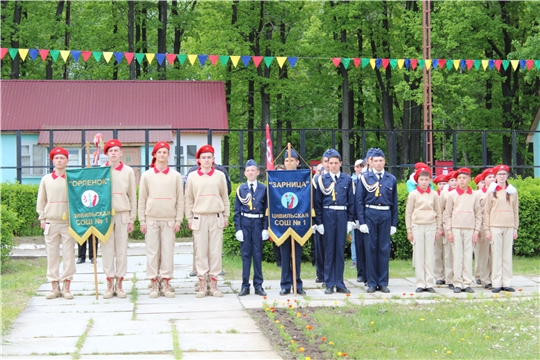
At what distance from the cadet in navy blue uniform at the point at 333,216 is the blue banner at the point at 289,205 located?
0.18 m

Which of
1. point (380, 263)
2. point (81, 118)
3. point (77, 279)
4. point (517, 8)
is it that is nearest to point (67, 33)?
point (81, 118)

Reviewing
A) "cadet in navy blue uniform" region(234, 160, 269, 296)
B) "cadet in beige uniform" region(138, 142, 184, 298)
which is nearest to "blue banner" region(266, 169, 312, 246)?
"cadet in navy blue uniform" region(234, 160, 269, 296)

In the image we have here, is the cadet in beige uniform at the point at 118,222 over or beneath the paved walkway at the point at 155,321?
over

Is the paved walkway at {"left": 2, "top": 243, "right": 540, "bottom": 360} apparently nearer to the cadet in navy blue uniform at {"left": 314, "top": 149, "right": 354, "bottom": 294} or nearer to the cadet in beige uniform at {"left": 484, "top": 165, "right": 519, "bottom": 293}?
the cadet in navy blue uniform at {"left": 314, "top": 149, "right": 354, "bottom": 294}

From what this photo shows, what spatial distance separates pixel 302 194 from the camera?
1063cm

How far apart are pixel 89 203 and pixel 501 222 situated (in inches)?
234

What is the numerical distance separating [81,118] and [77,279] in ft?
67.0

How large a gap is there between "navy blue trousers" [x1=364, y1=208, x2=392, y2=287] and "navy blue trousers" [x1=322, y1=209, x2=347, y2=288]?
1.32 ft

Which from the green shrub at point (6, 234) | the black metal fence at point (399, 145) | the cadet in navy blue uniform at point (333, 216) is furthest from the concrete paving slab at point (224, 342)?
the black metal fence at point (399, 145)

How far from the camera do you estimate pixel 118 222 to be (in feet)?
33.9

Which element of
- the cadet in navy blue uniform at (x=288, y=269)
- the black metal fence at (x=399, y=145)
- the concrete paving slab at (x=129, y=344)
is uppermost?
the black metal fence at (x=399, y=145)

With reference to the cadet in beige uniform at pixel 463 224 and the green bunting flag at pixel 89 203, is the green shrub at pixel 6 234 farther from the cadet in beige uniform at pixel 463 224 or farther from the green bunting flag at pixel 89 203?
the cadet in beige uniform at pixel 463 224

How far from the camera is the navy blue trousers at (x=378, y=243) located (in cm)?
1067

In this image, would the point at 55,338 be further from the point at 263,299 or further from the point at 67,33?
the point at 67,33
